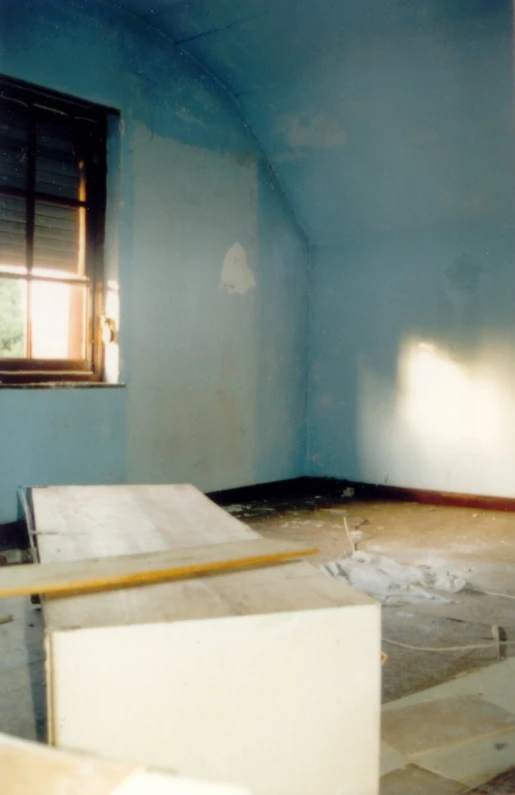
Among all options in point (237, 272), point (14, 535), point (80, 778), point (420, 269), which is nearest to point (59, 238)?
point (237, 272)

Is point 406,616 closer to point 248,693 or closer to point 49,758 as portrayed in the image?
point 248,693

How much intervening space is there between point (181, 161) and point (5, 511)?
2242 mm

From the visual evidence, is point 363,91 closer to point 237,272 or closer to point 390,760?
point 237,272

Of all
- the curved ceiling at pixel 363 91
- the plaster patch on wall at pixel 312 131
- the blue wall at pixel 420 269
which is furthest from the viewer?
the plaster patch on wall at pixel 312 131

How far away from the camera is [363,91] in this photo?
4055mm

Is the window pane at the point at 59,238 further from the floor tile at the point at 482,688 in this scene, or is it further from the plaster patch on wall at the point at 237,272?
the floor tile at the point at 482,688

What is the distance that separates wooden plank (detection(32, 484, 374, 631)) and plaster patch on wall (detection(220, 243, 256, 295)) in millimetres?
2467

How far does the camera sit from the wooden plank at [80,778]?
2.39 feet

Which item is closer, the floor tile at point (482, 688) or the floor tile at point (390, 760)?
the floor tile at point (390, 760)

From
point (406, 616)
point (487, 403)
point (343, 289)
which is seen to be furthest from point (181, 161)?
point (406, 616)

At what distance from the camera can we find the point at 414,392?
4691 mm

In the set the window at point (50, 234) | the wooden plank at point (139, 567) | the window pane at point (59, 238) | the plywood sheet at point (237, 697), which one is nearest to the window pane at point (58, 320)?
the window at point (50, 234)

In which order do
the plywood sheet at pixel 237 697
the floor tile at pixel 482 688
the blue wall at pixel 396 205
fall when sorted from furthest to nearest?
1. the blue wall at pixel 396 205
2. the floor tile at pixel 482 688
3. the plywood sheet at pixel 237 697

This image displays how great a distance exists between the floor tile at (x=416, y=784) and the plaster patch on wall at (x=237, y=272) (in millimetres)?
3374
